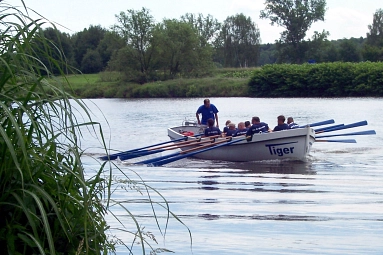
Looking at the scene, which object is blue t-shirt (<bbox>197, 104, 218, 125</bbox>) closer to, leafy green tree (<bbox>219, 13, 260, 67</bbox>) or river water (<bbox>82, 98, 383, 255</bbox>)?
river water (<bbox>82, 98, 383, 255</bbox>)

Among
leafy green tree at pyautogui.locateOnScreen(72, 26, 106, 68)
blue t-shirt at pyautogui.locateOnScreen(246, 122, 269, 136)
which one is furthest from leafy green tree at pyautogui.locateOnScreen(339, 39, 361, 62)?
leafy green tree at pyautogui.locateOnScreen(72, 26, 106, 68)

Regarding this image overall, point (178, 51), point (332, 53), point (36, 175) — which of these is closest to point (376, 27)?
point (332, 53)

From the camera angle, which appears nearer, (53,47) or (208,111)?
(53,47)

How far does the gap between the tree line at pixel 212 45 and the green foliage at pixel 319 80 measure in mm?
10916

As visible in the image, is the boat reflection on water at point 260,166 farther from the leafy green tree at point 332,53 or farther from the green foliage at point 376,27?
the green foliage at point 376,27

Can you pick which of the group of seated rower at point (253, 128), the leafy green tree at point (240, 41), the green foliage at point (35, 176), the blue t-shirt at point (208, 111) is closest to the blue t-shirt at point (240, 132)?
the group of seated rower at point (253, 128)

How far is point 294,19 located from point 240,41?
903 inches

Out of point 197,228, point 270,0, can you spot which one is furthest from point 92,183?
point 270,0

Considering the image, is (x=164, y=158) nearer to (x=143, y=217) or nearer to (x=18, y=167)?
(x=143, y=217)

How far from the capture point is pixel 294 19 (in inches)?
3292

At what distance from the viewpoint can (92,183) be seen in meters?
3.88

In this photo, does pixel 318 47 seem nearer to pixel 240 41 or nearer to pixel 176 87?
pixel 240 41

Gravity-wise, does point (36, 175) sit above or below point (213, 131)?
above

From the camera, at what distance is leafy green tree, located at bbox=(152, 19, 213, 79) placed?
225ft
